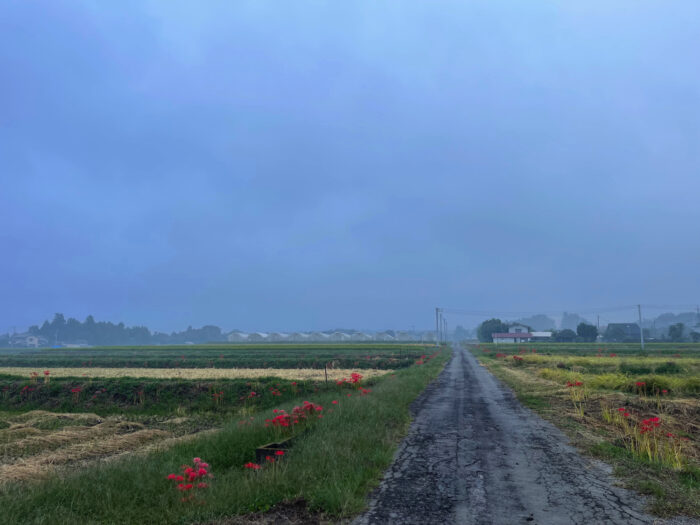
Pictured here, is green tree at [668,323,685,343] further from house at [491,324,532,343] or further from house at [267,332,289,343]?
house at [267,332,289,343]

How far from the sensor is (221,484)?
24.4 ft

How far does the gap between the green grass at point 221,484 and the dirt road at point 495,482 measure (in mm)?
602

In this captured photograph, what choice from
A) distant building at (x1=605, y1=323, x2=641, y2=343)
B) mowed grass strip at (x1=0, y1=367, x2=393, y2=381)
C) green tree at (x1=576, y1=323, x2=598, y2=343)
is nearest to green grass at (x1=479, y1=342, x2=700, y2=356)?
mowed grass strip at (x1=0, y1=367, x2=393, y2=381)

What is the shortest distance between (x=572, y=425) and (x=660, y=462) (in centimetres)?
479

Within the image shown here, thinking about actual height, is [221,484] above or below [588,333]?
above

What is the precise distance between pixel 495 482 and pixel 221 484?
5271mm

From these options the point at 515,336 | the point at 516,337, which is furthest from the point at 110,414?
the point at 516,337

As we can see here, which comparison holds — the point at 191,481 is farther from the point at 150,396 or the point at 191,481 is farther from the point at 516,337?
the point at 516,337

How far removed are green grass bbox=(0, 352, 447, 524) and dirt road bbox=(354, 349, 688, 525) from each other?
1.98ft

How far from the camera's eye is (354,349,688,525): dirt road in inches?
258

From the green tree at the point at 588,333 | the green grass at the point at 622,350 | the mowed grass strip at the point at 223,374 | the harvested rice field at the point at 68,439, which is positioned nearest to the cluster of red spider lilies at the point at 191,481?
the harvested rice field at the point at 68,439

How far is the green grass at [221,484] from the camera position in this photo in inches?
253

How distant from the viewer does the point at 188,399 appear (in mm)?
21906

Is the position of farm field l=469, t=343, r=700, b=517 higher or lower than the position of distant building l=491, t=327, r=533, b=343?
higher
